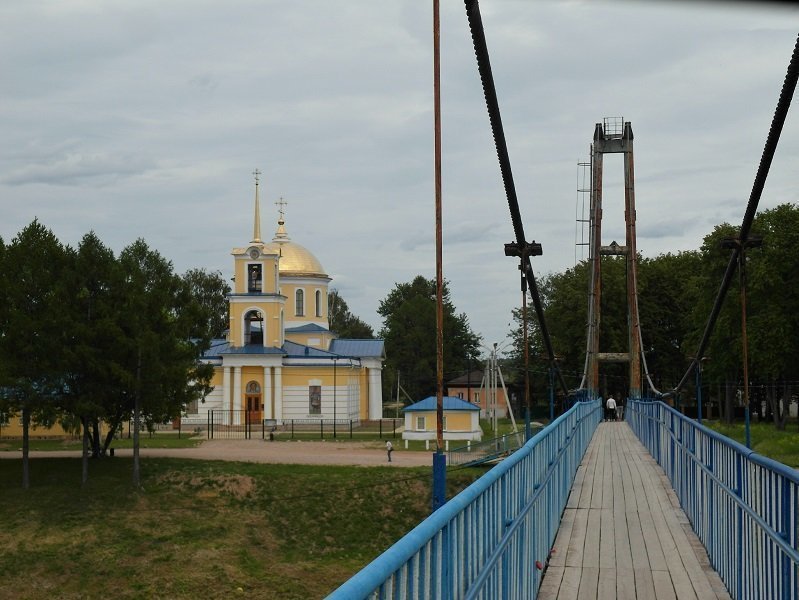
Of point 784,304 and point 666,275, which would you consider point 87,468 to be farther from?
point 666,275

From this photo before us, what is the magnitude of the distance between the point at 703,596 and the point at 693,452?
3492mm

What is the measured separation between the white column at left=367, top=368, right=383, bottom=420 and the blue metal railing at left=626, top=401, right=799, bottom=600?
2274 inches

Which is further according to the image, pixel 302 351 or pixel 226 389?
pixel 302 351

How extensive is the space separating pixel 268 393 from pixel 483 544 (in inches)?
2343

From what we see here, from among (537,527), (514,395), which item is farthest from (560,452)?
(514,395)

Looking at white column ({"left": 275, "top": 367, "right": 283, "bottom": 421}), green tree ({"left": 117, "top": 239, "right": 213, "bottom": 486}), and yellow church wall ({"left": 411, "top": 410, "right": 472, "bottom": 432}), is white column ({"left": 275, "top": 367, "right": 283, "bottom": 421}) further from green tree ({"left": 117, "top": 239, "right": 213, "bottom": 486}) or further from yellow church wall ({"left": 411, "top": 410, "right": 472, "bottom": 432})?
green tree ({"left": 117, "top": 239, "right": 213, "bottom": 486})

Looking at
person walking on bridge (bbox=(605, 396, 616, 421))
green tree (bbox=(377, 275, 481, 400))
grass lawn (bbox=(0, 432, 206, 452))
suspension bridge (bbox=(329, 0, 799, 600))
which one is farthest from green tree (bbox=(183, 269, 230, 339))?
suspension bridge (bbox=(329, 0, 799, 600))

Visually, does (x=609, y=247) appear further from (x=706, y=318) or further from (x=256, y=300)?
(x=256, y=300)

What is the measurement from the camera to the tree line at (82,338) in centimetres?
3391

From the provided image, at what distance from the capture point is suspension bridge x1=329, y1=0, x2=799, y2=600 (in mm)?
4398

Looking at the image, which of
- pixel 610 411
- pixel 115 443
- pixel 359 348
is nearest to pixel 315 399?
pixel 359 348

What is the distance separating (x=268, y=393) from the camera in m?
64.2

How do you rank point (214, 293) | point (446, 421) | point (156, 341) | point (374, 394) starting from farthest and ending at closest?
point (214, 293) → point (374, 394) → point (446, 421) → point (156, 341)

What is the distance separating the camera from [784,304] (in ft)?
174
